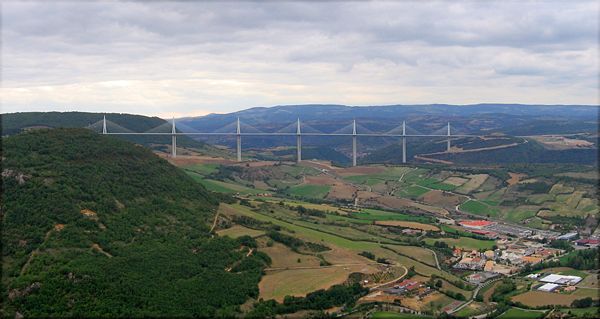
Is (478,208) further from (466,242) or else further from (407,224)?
(466,242)

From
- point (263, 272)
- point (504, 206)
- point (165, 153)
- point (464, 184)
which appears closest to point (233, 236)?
point (263, 272)

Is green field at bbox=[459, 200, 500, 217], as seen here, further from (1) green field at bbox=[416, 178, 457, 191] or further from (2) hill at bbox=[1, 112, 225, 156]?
(2) hill at bbox=[1, 112, 225, 156]

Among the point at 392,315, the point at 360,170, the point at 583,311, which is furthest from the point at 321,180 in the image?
the point at 392,315

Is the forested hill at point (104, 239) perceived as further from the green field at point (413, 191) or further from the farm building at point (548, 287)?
the green field at point (413, 191)

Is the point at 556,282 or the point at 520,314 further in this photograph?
the point at 556,282

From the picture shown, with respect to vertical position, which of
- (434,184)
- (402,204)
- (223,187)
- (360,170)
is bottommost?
(402,204)

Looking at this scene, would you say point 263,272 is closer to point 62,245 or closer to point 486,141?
point 62,245
